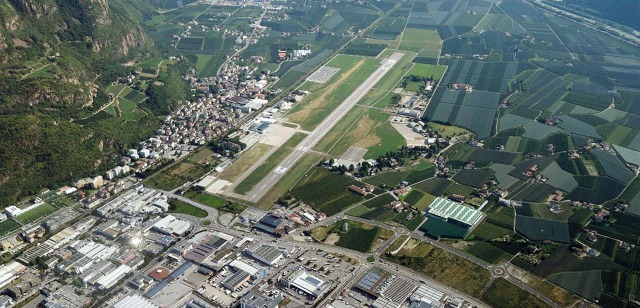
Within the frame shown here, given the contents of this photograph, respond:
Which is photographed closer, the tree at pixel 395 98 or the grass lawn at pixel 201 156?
the grass lawn at pixel 201 156

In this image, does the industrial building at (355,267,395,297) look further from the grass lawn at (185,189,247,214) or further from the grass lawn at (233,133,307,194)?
the grass lawn at (233,133,307,194)

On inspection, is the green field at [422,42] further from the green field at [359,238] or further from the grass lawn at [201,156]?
the green field at [359,238]

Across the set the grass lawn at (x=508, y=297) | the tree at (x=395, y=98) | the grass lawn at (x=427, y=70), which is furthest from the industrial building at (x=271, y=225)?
the grass lawn at (x=427, y=70)

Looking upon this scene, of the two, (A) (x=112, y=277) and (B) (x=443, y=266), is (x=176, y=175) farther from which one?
(B) (x=443, y=266)

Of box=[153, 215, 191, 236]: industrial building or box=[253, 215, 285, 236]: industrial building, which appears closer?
box=[253, 215, 285, 236]: industrial building

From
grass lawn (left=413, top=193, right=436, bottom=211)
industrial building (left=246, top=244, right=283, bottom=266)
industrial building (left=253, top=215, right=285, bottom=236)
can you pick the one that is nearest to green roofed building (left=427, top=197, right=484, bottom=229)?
grass lawn (left=413, top=193, right=436, bottom=211)

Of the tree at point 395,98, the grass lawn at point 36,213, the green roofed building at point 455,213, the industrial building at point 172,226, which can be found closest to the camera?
the industrial building at point 172,226
